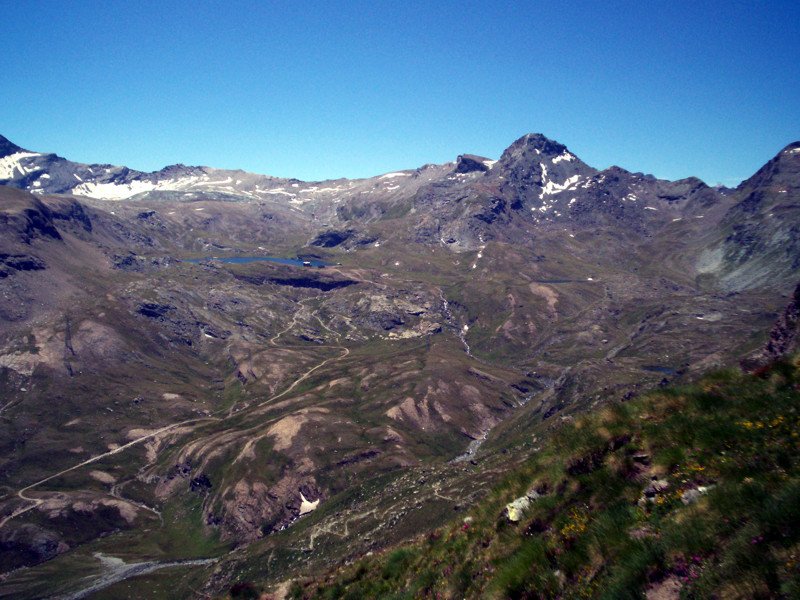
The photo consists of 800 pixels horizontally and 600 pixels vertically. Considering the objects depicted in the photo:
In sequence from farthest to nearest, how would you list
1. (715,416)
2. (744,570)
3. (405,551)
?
(405,551)
(715,416)
(744,570)

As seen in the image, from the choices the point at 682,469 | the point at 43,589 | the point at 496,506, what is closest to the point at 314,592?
the point at 496,506

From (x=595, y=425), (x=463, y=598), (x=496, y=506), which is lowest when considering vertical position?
(x=463, y=598)

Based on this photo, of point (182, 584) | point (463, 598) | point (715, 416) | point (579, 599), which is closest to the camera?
point (579, 599)

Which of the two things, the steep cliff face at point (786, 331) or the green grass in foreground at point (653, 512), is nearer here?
the green grass in foreground at point (653, 512)

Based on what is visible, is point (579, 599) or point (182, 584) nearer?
point (579, 599)

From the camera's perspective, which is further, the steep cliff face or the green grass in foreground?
the steep cliff face

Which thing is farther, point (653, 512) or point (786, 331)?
point (786, 331)

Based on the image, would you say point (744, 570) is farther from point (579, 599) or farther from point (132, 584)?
point (132, 584)

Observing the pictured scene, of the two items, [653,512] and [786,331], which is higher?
[786,331]
